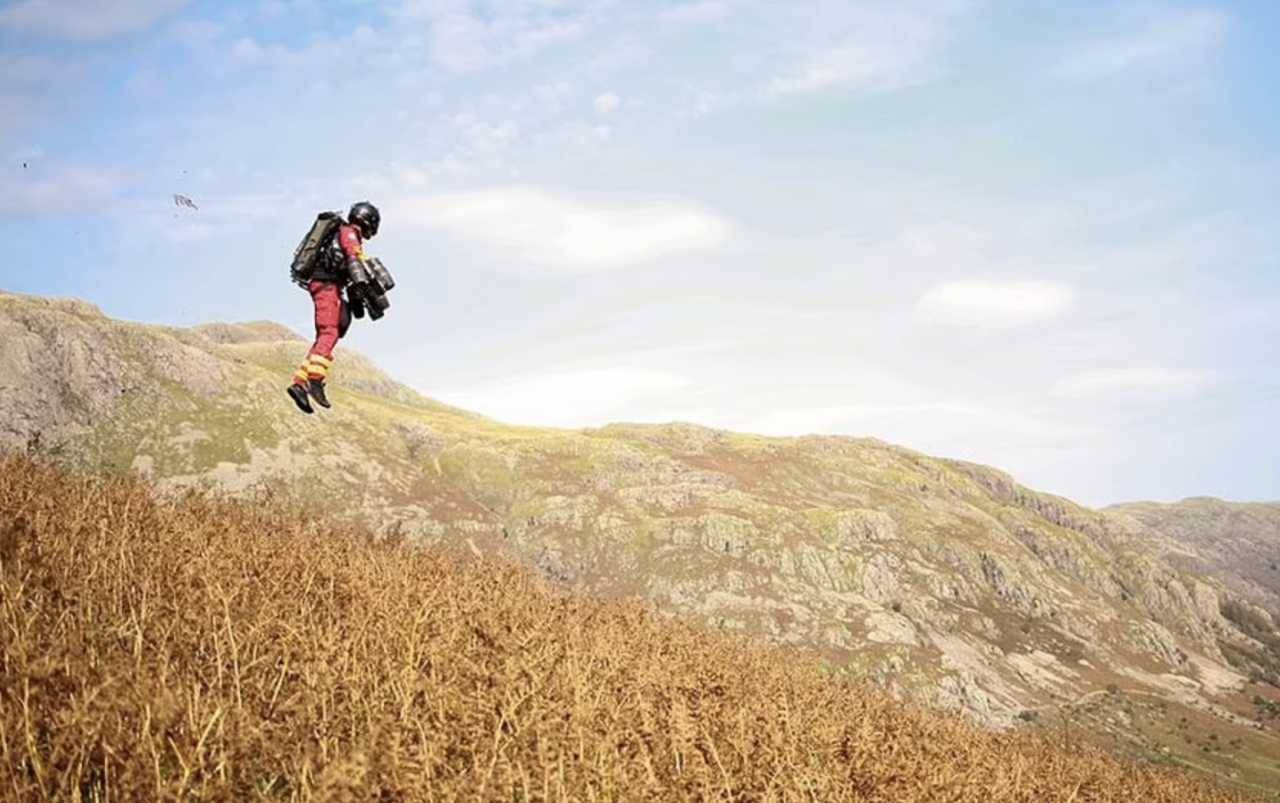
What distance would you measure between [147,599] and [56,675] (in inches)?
75.6

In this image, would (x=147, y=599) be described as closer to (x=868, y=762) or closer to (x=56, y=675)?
(x=56, y=675)

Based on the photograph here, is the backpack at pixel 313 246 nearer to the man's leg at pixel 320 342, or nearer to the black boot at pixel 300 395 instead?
the man's leg at pixel 320 342

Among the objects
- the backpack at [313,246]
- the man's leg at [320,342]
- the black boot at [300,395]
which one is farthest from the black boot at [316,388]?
the backpack at [313,246]

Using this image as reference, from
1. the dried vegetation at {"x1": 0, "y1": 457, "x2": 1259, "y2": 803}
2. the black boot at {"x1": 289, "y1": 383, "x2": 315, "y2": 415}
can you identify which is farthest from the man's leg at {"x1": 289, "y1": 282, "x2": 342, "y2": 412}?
the dried vegetation at {"x1": 0, "y1": 457, "x2": 1259, "y2": 803}

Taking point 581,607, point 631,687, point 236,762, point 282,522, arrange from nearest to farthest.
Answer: point 236,762
point 631,687
point 581,607
point 282,522

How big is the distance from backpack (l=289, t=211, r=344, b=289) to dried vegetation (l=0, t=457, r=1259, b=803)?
3.77 m

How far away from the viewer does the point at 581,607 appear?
10305mm

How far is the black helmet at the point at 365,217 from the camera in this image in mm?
11742

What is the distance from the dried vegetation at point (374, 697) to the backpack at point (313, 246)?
3.77m

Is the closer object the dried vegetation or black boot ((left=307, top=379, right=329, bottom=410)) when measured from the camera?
the dried vegetation

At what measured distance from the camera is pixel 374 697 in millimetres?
4965

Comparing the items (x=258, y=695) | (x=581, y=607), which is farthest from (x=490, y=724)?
(x=581, y=607)

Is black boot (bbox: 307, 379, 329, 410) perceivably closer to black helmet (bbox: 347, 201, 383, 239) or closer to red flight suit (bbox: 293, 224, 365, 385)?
red flight suit (bbox: 293, 224, 365, 385)

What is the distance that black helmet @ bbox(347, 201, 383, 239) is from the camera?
38.5 feet
